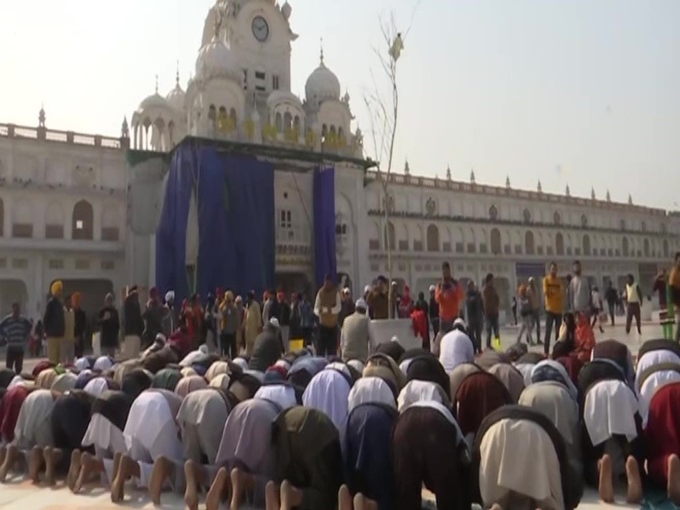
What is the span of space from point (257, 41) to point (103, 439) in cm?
3033

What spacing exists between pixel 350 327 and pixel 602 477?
185 inches

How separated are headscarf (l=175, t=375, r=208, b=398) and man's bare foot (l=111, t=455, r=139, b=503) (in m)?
0.76

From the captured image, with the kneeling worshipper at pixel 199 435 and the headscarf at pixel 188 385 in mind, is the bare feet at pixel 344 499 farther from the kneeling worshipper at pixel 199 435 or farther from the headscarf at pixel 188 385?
the headscarf at pixel 188 385

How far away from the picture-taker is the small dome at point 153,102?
29766mm

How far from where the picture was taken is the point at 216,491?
4.24m

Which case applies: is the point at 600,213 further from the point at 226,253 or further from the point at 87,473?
the point at 87,473

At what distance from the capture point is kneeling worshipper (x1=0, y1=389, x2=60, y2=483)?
18.4 feet

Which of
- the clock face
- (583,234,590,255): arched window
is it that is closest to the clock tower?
the clock face

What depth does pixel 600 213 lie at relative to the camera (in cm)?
4931

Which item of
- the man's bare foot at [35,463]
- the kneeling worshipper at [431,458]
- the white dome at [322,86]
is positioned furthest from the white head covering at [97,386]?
the white dome at [322,86]

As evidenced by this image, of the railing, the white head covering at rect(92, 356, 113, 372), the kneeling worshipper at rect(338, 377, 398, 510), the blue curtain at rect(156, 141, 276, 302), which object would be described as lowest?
the kneeling worshipper at rect(338, 377, 398, 510)

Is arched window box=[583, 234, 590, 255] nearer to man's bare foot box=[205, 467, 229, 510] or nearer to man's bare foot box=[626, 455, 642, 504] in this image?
man's bare foot box=[626, 455, 642, 504]

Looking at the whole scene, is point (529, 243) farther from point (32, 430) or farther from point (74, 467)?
point (74, 467)

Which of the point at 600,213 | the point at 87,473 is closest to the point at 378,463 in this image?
the point at 87,473
